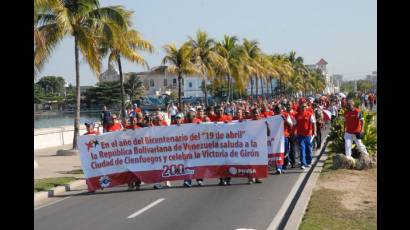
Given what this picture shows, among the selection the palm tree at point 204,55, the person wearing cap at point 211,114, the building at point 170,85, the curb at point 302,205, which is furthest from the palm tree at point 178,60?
the building at point 170,85

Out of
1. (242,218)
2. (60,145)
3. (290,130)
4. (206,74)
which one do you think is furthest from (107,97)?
(242,218)

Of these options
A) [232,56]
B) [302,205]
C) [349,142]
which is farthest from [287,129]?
[232,56]

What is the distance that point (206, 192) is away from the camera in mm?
12578

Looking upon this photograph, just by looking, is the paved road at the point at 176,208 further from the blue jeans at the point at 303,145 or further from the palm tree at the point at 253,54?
the palm tree at the point at 253,54

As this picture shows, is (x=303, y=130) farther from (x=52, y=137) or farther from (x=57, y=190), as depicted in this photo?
(x=52, y=137)

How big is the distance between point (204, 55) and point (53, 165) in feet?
65.0

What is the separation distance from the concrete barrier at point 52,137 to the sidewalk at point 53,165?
2.88 metres

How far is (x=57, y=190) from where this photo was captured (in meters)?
13.9

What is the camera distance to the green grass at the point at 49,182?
45.5ft

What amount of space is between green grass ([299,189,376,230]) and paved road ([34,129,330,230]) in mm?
704

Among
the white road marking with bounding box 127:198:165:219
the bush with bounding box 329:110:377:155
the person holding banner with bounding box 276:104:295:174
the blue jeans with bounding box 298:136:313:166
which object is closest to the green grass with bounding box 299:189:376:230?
the white road marking with bounding box 127:198:165:219

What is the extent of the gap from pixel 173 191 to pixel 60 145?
60.1ft
